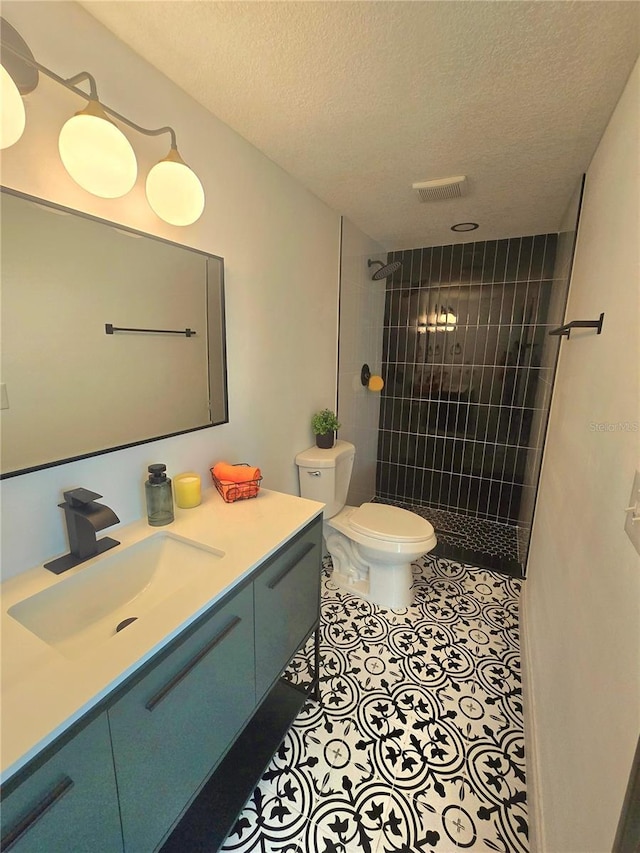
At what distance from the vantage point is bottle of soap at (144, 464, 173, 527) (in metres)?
1.21

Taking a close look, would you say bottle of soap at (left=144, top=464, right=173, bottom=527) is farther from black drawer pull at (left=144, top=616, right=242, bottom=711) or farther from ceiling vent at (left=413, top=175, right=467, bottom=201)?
ceiling vent at (left=413, top=175, right=467, bottom=201)

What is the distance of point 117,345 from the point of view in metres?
1.16

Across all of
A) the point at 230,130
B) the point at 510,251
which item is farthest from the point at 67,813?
the point at 510,251

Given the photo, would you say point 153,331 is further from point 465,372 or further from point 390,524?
point 465,372

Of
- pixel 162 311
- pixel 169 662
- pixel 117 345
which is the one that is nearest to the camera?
pixel 169 662

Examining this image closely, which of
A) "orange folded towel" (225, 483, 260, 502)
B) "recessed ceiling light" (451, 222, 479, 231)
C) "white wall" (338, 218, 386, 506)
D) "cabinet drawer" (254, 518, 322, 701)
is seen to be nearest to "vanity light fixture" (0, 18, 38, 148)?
"orange folded towel" (225, 483, 260, 502)

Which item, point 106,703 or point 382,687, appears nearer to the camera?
point 106,703

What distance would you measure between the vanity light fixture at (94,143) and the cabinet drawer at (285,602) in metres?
1.12

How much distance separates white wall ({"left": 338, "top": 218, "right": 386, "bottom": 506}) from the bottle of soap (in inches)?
59.5

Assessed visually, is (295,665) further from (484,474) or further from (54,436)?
(484,474)

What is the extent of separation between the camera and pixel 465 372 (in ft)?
9.98

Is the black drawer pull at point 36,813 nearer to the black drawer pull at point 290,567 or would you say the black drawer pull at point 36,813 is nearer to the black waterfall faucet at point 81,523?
the black waterfall faucet at point 81,523

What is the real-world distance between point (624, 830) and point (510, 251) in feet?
9.92

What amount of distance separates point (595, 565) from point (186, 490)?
4.02 feet
